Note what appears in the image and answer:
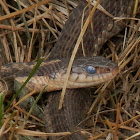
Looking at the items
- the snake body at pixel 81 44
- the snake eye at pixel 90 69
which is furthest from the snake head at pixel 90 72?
the snake body at pixel 81 44

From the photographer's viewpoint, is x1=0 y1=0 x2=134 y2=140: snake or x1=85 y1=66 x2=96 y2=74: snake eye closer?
x1=0 y1=0 x2=134 y2=140: snake

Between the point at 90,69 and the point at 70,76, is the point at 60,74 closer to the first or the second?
the point at 70,76

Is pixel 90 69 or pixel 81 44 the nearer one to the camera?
pixel 90 69

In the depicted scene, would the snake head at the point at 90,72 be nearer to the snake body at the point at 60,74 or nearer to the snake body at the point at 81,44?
the snake body at the point at 60,74

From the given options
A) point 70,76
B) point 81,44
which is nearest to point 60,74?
point 70,76

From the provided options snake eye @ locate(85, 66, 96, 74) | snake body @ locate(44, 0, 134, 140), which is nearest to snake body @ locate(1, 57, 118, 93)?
snake eye @ locate(85, 66, 96, 74)

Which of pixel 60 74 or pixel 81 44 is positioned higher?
pixel 81 44

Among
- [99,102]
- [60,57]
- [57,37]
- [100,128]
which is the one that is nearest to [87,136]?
[100,128]

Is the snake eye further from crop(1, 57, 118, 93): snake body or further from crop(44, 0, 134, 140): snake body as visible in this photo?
crop(44, 0, 134, 140): snake body

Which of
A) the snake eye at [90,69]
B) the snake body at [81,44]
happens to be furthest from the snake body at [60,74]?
the snake body at [81,44]

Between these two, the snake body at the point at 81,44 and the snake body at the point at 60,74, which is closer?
the snake body at the point at 81,44

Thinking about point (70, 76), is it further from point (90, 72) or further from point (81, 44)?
point (81, 44)
